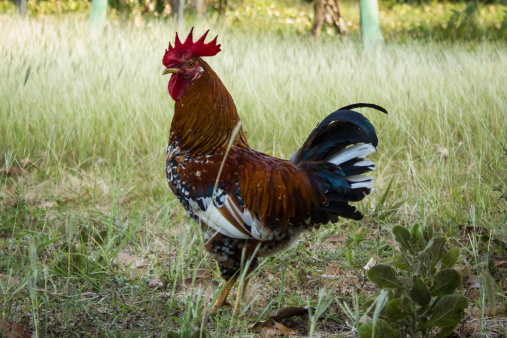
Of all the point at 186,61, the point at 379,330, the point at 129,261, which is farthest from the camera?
the point at 129,261

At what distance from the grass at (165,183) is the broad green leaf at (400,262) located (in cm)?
29

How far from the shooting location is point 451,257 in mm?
1909

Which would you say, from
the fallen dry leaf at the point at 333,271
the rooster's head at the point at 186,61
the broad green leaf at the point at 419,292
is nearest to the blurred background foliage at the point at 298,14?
the rooster's head at the point at 186,61

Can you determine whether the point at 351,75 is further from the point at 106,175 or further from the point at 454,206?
the point at 106,175

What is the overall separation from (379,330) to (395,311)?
0.09 m

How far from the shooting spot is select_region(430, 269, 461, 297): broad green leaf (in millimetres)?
1833

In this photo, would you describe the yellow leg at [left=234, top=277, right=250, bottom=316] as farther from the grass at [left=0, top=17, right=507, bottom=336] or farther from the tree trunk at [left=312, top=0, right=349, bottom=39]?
the tree trunk at [left=312, top=0, right=349, bottom=39]

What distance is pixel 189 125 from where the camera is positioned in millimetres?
2658

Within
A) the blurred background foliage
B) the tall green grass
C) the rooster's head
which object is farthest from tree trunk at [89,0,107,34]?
the rooster's head

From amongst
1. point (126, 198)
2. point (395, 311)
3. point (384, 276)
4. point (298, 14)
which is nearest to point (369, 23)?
point (298, 14)

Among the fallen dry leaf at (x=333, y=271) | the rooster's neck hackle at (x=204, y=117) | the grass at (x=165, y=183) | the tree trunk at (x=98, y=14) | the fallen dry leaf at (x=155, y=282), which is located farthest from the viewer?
the tree trunk at (x=98, y=14)

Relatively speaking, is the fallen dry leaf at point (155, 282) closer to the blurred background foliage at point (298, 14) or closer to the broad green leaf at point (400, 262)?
the broad green leaf at point (400, 262)

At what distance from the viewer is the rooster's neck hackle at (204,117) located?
2.63 meters

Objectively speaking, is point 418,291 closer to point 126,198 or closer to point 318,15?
point 126,198
